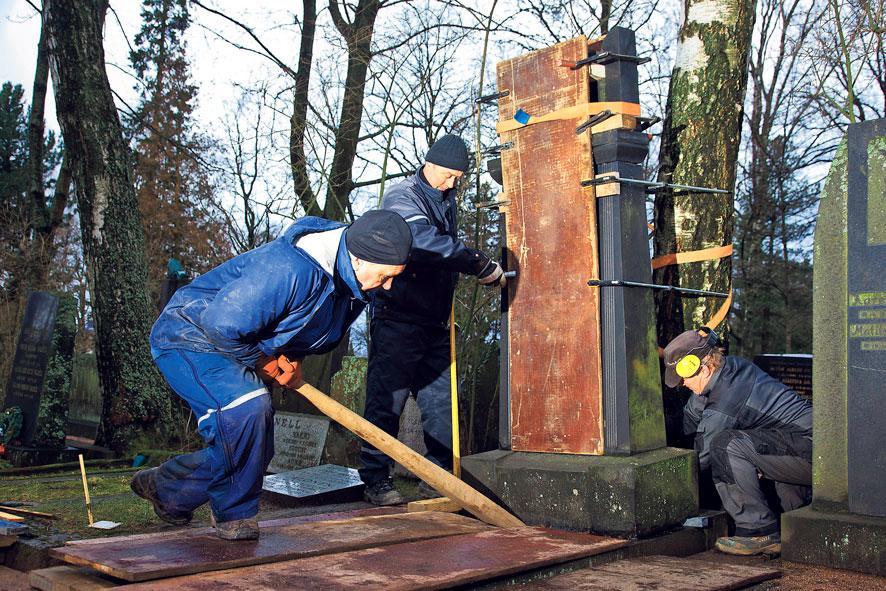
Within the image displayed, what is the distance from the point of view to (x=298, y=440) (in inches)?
273

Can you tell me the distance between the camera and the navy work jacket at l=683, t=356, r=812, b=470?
4.33 metres

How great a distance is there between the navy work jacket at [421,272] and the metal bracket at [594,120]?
91cm

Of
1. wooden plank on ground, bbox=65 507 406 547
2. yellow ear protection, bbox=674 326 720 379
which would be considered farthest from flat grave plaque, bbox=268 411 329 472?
yellow ear protection, bbox=674 326 720 379

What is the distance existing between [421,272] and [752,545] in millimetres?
2257

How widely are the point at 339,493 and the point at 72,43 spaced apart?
6497mm

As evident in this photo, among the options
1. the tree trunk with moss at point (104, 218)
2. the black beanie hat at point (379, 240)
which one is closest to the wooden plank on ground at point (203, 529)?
the black beanie hat at point (379, 240)

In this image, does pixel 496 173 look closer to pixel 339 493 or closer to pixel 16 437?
pixel 339 493

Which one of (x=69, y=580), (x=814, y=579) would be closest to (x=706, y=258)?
(x=814, y=579)

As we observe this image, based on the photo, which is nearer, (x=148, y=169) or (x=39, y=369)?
(x=39, y=369)

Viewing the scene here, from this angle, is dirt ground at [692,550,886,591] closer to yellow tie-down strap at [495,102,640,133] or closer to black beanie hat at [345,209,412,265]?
black beanie hat at [345,209,412,265]

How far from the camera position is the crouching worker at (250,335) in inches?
135

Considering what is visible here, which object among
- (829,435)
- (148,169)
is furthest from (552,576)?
(148,169)

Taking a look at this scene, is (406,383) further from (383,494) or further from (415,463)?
(415,463)

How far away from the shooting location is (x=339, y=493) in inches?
204
